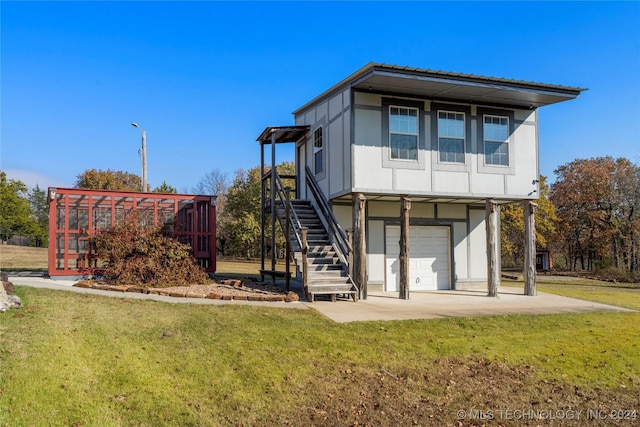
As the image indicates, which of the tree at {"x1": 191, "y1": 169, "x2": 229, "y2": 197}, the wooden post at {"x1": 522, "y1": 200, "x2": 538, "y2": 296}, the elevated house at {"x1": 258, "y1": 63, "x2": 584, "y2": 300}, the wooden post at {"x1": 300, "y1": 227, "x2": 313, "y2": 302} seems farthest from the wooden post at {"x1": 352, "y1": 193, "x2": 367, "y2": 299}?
the tree at {"x1": 191, "y1": 169, "x2": 229, "y2": 197}

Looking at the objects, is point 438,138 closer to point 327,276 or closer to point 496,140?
point 496,140

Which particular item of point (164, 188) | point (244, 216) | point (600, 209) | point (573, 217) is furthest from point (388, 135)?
point (164, 188)

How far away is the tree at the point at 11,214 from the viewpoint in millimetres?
45594

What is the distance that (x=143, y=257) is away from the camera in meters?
12.8

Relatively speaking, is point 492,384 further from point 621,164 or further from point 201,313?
point 621,164

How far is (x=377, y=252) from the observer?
1421 centimetres

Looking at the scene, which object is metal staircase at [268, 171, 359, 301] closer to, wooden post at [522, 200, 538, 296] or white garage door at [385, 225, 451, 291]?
white garage door at [385, 225, 451, 291]

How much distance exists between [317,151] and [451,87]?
462cm

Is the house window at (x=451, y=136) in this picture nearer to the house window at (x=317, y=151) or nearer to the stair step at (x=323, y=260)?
the house window at (x=317, y=151)

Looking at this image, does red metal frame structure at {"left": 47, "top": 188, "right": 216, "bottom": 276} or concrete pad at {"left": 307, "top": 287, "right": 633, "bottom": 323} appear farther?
red metal frame structure at {"left": 47, "top": 188, "right": 216, "bottom": 276}

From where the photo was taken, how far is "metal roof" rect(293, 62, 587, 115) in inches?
449

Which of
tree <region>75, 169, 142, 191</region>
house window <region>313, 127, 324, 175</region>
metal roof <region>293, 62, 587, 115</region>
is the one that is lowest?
house window <region>313, 127, 324, 175</region>

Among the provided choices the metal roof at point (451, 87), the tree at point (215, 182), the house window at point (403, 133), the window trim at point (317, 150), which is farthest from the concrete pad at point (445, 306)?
the tree at point (215, 182)

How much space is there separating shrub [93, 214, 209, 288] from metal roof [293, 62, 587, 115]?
6554 millimetres
